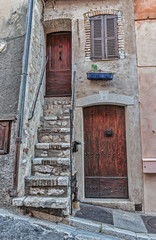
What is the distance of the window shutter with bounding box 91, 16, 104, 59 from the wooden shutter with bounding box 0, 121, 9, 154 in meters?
3.00

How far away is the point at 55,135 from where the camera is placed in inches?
150

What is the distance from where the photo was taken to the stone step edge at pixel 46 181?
9.05ft

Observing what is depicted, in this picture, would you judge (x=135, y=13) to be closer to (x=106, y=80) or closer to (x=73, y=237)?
(x=106, y=80)

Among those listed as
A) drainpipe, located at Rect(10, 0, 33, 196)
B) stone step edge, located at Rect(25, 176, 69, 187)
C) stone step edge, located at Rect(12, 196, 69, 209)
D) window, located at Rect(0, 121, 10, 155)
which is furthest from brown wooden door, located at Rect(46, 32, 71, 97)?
stone step edge, located at Rect(12, 196, 69, 209)

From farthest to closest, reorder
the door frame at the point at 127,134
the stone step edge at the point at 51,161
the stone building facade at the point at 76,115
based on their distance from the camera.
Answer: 1. the door frame at the point at 127,134
2. the stone step edge at the point at 51,161
3. the stone building facade at the point at 76,115

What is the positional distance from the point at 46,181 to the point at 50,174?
0.95 ft

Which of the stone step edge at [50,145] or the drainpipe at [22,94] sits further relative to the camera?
the stone step edge at [50,145]

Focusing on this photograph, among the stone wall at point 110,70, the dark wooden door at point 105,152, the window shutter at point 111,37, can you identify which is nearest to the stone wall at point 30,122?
the stone wall at point 110,70

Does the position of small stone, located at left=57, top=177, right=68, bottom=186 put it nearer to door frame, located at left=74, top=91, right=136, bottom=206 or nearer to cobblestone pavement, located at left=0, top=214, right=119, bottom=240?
cobblestone pavement, located at left=0, top=214, right=119, bottom=240

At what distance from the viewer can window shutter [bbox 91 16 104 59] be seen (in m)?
4.70

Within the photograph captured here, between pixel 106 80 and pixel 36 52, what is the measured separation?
72.8 inches

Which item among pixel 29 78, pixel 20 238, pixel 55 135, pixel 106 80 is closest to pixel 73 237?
pixel 20 238

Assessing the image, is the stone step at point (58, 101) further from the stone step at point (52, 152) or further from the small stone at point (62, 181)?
the small stone at point (62, 181)

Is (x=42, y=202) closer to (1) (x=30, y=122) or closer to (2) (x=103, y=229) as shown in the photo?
(2) (x=103, y=229)
